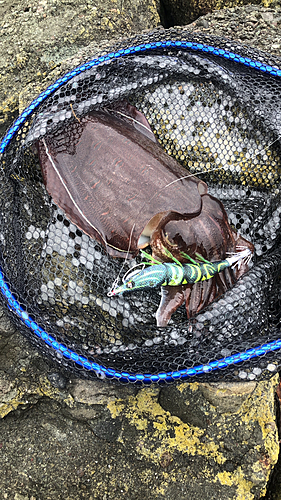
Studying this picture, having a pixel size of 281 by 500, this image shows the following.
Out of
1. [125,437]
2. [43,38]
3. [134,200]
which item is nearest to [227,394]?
[125,437]

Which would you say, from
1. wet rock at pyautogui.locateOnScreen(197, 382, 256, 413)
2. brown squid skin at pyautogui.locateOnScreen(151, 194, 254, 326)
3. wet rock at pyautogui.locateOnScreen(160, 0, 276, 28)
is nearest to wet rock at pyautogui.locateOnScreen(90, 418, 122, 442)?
wet rock at pyautogui.locateOnScreen(197, 382, 256, 413)

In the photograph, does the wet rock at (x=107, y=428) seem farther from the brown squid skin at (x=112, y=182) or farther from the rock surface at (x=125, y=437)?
the brown squid skin at (x=112, y=182)

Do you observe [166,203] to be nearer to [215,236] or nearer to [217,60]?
[215,236]

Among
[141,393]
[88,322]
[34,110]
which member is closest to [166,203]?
[88,322]

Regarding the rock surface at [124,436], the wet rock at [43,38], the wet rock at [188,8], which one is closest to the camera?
the rock surface at [124,436]

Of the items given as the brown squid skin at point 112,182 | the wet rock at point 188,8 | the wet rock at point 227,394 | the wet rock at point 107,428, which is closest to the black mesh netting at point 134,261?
the brown squid skin at point 112,182

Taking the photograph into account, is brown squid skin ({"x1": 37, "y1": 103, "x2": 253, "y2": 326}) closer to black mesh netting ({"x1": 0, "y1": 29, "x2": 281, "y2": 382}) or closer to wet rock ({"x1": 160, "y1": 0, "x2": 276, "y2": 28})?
black mesh netting ({"x1": 0, "y1": 29, "x2": 281, "y2": 382})
